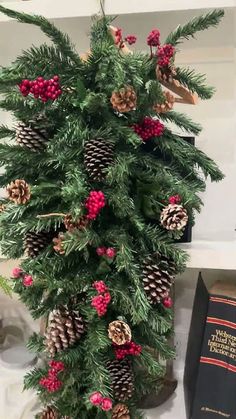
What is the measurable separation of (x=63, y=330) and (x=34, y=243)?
152 mm

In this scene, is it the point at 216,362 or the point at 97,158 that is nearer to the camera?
the point at 97,158

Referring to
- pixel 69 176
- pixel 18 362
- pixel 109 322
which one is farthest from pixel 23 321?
pixel 69 176

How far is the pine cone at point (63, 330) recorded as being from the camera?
0.63m

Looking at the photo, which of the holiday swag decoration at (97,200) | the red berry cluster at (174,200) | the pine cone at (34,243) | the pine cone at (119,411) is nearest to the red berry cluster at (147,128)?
the holiday swag decoration at (97,200)

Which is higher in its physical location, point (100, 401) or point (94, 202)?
point (94, 202)

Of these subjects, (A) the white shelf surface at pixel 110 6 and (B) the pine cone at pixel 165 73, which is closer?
(B) the pine cone at pixel 165 73

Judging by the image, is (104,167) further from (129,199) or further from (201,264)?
(201,264)

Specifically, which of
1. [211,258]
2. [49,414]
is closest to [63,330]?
[49,414]

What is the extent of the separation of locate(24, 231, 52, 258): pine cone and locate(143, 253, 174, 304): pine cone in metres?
0.18

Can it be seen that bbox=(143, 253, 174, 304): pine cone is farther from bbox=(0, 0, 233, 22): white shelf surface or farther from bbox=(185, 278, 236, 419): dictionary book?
bbox=(0, 0, 233, 22): white shelf surface

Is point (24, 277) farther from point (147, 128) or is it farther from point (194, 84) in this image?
point (194, 84)

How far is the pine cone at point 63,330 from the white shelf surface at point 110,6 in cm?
56

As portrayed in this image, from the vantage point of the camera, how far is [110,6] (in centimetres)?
73

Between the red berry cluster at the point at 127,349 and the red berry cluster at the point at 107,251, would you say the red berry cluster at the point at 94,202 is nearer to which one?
the red berry cluster at the point at 107,251
